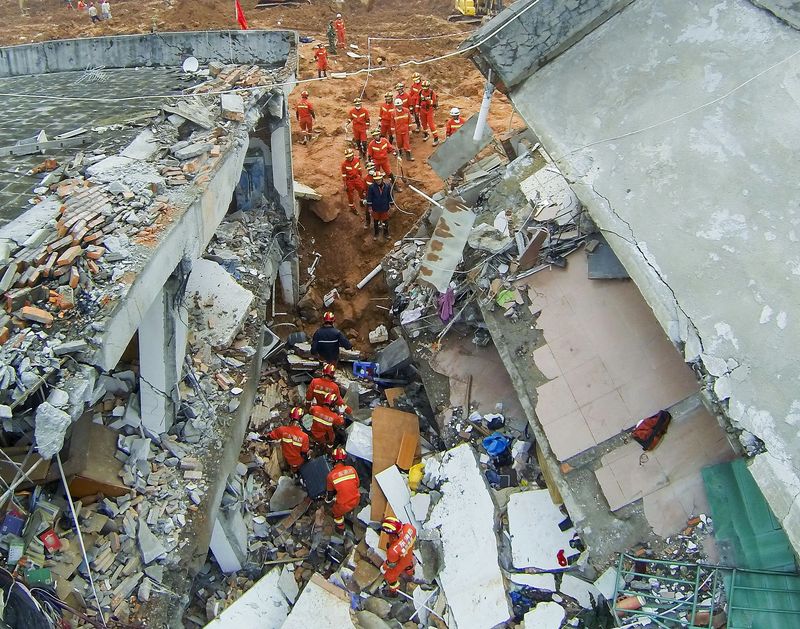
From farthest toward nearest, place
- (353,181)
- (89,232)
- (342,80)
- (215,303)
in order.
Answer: (342,80) < (353,181) < (215,303) < (89,232)

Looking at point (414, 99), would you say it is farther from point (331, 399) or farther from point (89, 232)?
point (89, 232)

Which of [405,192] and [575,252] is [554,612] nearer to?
[575,252]

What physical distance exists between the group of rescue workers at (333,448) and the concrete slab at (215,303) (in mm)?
1549

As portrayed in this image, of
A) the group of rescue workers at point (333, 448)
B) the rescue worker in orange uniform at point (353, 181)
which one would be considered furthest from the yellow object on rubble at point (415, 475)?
the rescue worker in orange uniform at point (353, 181)

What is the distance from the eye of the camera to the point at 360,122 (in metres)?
16.0

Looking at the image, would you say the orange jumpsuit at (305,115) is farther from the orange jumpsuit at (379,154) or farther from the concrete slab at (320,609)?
the concrete slab at (320,609)

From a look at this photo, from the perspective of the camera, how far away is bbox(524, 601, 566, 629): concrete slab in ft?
22.4

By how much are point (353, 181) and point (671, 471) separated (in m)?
9.39

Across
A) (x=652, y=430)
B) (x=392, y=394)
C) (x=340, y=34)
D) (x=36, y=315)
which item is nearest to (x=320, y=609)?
(x=392, y=394)

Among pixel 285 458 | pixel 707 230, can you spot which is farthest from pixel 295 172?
pixel 707 230

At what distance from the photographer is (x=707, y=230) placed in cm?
646

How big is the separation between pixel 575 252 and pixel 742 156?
2.30 m

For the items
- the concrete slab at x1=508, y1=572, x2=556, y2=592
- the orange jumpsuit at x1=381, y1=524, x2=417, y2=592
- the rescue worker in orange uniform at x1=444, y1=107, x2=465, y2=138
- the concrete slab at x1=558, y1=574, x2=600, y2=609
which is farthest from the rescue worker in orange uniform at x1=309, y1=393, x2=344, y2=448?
the rescue worker in orange uniform at x1=444, y1=107, x2=465, y2=138

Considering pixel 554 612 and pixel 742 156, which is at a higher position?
pixel 742 156
